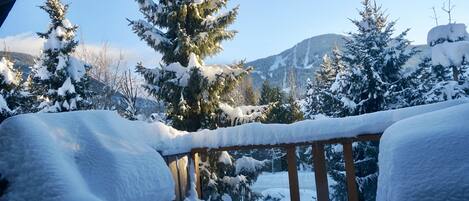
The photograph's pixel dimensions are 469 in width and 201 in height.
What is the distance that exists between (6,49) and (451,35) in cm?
1935

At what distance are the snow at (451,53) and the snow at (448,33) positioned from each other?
934 mm

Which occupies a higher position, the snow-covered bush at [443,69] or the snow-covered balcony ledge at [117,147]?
the snow-covered bush at [443,69]

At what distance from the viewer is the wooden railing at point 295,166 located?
447 centimetres

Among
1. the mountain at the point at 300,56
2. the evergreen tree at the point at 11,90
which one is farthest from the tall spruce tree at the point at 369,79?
the mountain at the point at 300,56

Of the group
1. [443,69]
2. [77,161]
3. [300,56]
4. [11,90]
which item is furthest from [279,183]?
[300,56]

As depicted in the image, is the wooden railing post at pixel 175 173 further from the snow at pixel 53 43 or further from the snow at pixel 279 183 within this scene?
the snow at pixel 279 183

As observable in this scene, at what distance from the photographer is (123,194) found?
3.32m

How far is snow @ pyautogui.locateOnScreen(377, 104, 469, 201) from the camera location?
2.13 m

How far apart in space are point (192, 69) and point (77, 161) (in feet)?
18.7

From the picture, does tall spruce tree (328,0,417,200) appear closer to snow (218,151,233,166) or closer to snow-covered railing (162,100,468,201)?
snow (218,151,233,166)

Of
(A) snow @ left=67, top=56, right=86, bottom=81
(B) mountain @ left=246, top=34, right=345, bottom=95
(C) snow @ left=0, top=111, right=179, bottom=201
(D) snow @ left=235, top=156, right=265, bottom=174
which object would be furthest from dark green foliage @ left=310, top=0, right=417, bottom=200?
(B) mountain @ left=246, top=34, right=345, bottom=95

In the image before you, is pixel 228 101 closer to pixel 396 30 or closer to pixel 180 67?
pixel 180 67

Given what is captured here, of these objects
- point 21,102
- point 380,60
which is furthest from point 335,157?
point 21,102

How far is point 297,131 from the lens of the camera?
15.5ft
